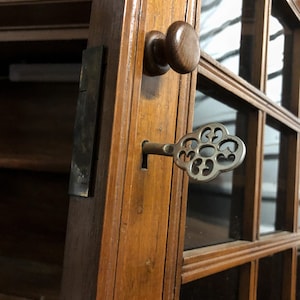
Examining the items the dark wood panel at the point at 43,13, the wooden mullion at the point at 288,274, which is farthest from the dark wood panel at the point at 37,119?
the wooden mullion at the point at 288,274

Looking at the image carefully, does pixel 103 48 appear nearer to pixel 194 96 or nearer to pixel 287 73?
pixel 194 96

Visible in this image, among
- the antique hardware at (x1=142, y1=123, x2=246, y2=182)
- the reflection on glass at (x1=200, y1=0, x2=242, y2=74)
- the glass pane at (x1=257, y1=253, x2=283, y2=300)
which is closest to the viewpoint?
the antique hardware at (x1=142, y1=123, x2=246, y2=182)

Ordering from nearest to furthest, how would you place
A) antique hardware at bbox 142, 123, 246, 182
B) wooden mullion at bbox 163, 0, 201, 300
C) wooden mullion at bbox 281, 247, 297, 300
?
antique hardware at bbox 142, 123, 246, 182 < wooden mullion at bbox 163, 0, 201, 300 < wooden mullion at bbox 281, 247, 297, 300

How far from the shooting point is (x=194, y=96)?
0.54m

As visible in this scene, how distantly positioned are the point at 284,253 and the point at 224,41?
1.60ft

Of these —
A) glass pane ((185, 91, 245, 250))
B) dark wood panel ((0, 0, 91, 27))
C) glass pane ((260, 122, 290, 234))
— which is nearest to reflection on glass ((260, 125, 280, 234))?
glass pane ((260, 122, 290, 234))

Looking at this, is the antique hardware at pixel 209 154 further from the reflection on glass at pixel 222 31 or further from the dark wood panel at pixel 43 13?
the dark wood panel at pixel 43 13

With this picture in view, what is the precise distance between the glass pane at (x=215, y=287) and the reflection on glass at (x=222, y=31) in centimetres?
35

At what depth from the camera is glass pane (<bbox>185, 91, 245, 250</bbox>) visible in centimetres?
59

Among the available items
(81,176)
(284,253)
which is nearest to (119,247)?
(81,176)

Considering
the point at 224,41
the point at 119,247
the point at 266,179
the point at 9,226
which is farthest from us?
the point at 9,226

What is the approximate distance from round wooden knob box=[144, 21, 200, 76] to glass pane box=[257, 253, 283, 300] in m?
0.47

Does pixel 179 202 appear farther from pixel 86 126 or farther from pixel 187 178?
pixel 86 126

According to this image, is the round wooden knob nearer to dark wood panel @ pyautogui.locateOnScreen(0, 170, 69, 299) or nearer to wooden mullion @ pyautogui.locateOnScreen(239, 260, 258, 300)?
wooden mullion @ pyautogui.locateOnScreen(239, 260, 258, 300)
